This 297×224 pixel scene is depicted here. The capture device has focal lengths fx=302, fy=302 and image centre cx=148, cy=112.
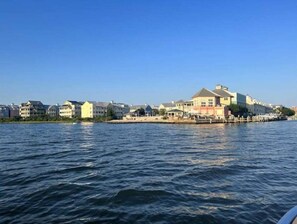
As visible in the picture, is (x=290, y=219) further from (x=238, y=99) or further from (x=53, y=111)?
(x=53, y=111)

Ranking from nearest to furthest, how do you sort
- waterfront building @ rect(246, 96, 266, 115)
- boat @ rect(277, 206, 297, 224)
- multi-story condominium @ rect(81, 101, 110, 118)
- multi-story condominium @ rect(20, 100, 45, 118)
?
boat @ rect(277, 206, 297, 224), multi-story condominium @ rect(81, 101, 110, 118), multi-story condominium @ rect(20, 100, 45, 118), waterfront building @ rect(246, 96, 266, 115)

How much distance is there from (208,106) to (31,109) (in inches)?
3127

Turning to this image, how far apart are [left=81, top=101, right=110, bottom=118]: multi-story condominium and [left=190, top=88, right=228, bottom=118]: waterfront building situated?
155 feet

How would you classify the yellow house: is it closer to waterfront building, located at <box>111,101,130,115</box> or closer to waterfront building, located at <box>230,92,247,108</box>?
waterfront building, located at <box>230,92,247,108</box>

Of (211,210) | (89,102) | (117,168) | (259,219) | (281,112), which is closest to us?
(259,219)

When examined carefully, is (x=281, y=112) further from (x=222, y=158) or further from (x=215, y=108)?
(x=222, y=158)

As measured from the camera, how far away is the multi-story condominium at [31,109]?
130 metres

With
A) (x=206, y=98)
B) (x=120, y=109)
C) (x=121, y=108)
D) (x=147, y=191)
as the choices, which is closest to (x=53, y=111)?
(x=120, y=109)

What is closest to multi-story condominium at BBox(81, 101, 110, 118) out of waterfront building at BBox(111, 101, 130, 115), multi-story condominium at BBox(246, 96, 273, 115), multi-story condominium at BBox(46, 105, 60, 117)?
waterfront building at BBox(111, 101, 130, 115)

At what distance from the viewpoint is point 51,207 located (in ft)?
23.9

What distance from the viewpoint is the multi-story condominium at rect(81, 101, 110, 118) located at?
124m

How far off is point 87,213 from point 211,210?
2.84m

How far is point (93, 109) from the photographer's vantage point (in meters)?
124

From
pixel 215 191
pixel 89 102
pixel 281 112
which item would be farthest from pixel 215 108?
pixel 215 191
